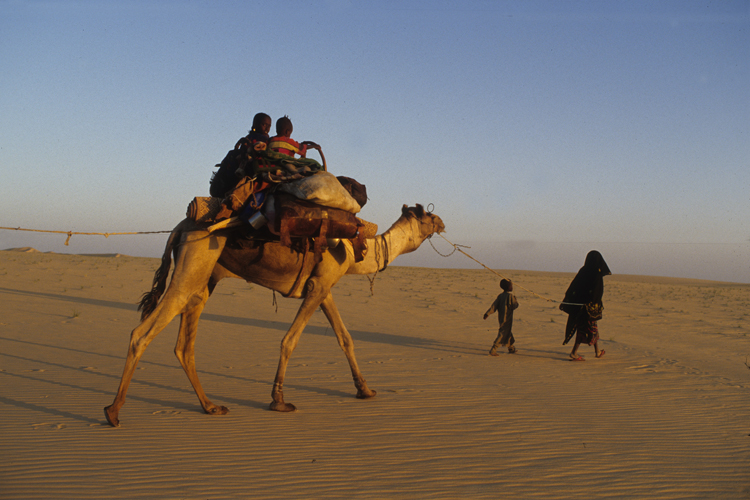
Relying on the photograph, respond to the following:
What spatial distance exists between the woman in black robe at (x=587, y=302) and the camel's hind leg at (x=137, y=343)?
8386 millimetres

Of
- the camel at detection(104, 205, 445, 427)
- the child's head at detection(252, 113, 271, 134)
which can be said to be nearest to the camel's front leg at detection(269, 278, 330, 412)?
the camel at detection(104, 205, 445, 427)

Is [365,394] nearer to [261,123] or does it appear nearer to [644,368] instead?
[261,123]

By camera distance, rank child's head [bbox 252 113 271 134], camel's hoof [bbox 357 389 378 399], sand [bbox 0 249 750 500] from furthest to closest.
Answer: camel's hoof [bbox 357 389 378 399]
child's head [bbox 252 113 271 134]
sand [bbox 0 249 750 500]

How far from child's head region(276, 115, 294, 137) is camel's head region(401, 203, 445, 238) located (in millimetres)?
2419

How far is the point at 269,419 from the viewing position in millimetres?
6191

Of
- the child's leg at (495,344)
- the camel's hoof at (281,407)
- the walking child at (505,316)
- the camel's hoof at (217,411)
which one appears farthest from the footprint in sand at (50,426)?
the child's leg at (495,344)

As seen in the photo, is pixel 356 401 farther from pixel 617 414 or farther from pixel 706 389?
pixel 706 389

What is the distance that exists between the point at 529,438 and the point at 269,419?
3029mm

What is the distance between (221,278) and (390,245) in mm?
2542

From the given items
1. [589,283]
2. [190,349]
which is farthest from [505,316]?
[190,349]

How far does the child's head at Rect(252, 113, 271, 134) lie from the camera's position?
664 centimetres

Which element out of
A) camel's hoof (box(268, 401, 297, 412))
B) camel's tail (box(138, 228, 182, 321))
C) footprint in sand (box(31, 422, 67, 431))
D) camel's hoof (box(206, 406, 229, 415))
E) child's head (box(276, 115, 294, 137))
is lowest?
footprint in sand (box(31, 422, 67, 431))

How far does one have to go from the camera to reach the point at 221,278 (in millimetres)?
6496

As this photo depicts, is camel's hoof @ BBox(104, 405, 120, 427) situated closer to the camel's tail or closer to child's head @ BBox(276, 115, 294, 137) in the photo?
the camel's tail
